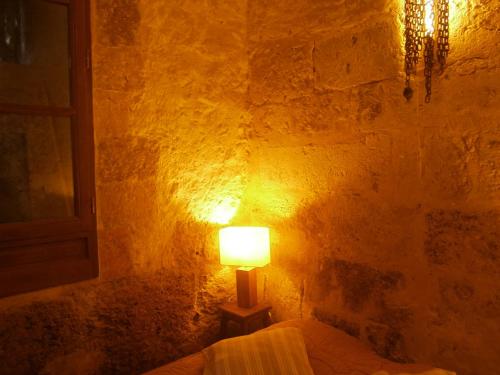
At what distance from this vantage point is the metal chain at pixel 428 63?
171 centimetres

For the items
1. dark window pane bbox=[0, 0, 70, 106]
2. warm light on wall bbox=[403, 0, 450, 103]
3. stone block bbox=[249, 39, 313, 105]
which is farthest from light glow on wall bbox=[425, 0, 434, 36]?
dark window pane bbox=[0, 0, 70, 106]

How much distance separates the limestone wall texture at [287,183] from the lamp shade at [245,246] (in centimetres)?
18

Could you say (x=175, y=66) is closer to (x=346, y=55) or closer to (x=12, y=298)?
(x=346, y=55)

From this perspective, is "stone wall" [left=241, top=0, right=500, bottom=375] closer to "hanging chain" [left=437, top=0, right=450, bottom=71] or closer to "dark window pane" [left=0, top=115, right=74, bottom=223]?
"hanging chain" [left=437, top=0, right=450, bottom=71]

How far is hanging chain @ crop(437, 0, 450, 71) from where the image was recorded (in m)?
1.66

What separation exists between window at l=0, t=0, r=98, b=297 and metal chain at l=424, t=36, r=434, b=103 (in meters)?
1.55

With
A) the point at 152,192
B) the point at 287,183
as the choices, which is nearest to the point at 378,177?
the point at 287,183

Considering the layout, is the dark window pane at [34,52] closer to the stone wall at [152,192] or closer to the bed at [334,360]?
the stone wall at [152,192]

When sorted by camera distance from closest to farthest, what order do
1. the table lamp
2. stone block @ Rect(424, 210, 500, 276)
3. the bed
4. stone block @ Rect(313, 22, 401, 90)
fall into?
1. stone block @ Rect(424, 210, 500, 276)
2. the bed
3. stone block @ Rect(313, 22, 401, 90)
4. the table lamp

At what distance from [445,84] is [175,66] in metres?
1.37

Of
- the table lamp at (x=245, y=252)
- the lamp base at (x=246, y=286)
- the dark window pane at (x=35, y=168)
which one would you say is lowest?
the lamp base at (x=246, y=286)

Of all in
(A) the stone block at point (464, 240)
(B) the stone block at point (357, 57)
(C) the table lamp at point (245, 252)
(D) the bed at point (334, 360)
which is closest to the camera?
(A) the stone block at point (464, 240)

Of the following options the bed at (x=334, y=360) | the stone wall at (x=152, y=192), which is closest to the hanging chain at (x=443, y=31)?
the stone wall at (x=152, y=192)

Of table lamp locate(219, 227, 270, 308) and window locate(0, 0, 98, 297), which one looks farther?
table lamp locate(219, 227, 270, 308)
